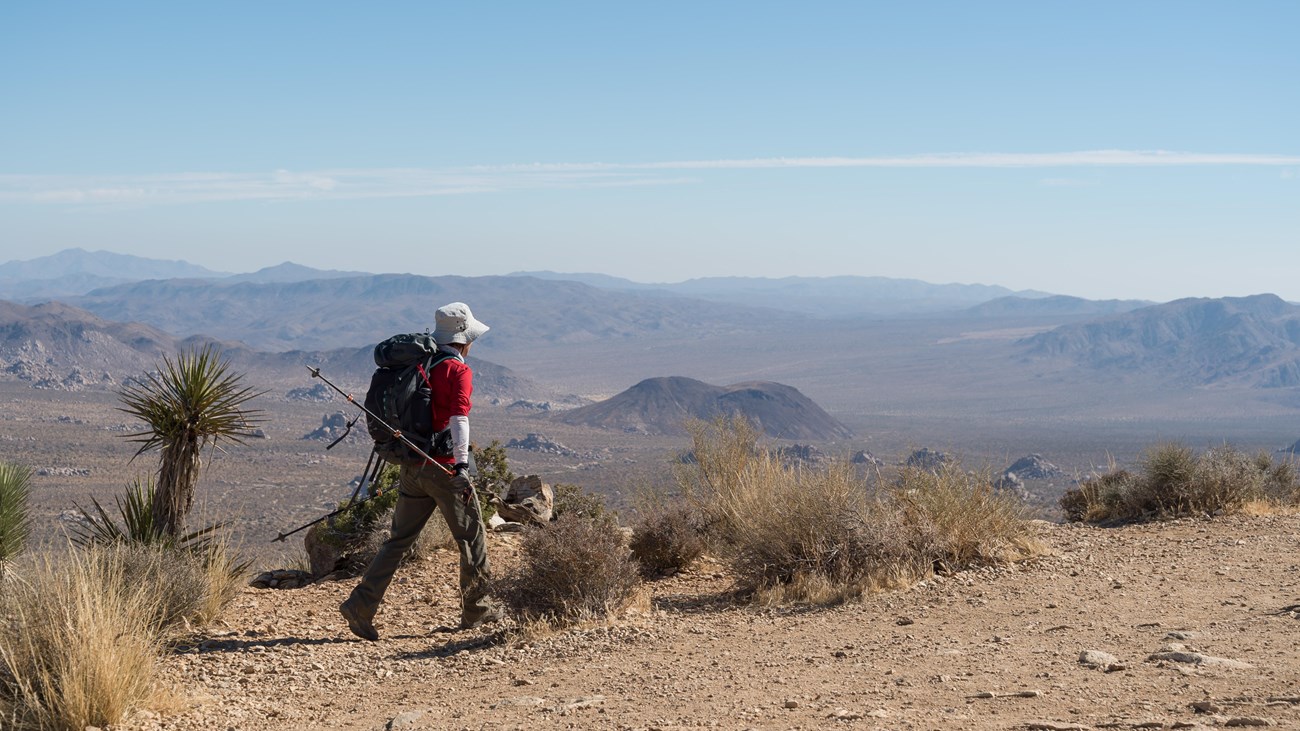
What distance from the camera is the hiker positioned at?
711 cm

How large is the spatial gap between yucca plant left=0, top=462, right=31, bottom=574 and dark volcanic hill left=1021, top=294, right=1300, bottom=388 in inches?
5218

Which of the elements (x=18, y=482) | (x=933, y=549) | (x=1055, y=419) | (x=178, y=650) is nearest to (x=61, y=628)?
(x=178, y=650)

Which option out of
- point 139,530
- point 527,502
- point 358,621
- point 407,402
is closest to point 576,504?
point 527,502

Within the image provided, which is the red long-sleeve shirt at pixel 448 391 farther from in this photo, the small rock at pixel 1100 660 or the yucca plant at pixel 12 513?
the yucca plant at pixel 12 513

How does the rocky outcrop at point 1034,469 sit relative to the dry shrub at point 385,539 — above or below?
below

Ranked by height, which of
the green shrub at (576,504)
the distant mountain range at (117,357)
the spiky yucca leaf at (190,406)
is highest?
the spiky yucca leaf at (190,406)

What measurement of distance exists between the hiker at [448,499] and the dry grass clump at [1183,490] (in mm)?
7215

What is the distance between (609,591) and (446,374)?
6.30 feet

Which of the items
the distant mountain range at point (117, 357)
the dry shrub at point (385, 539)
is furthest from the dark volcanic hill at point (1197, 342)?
the dry shrub at point (385, 539)

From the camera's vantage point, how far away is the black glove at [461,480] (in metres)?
7.07

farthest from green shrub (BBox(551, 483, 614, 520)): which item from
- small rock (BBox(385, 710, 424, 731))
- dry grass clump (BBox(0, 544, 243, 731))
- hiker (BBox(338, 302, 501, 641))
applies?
dry grass clump (BBox(0, 544, 243, 731))

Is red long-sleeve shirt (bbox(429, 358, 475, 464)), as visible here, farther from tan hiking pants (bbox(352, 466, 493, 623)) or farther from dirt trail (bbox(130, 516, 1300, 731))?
dirt trail (bbox(130, 516, 1300, 731))

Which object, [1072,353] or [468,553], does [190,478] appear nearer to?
[468,553]

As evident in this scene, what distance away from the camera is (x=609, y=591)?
777 centimetres
